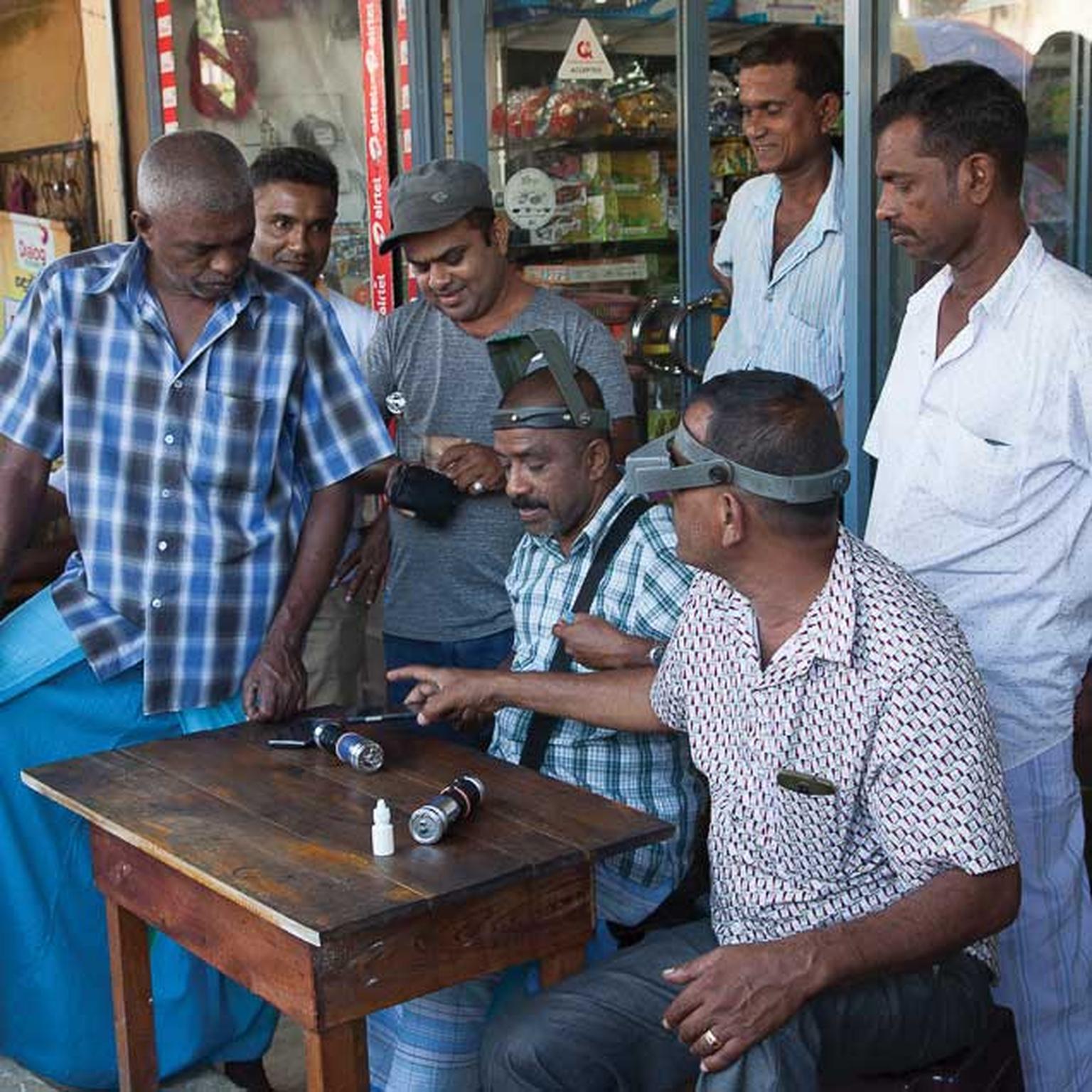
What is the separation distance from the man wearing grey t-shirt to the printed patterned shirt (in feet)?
3.69

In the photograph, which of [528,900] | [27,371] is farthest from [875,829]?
[27,371]

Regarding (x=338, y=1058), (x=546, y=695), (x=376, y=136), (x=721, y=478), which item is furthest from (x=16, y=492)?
(x=376, y=136)

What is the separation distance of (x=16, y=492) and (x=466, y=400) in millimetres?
956

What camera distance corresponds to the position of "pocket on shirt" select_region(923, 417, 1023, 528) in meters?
2.69

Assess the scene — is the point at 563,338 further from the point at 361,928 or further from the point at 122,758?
the point at 361,928

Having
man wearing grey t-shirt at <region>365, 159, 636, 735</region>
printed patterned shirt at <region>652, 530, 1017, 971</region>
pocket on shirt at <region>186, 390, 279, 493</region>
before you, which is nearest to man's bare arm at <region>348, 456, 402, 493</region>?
man wearing grey t-shirt at <region>365, 159, 636, 735</region>

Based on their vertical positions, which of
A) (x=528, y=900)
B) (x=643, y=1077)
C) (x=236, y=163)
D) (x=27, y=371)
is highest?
(x=236, y=163)

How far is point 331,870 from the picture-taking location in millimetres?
2355

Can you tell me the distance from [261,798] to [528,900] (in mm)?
513

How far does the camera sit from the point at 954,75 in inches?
108

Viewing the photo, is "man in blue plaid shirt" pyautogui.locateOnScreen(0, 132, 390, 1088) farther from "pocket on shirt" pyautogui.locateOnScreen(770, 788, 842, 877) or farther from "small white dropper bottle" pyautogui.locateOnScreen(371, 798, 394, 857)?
"pocket on shirt" pyautogui.locateOnScreen(770, 788, 842, 877)

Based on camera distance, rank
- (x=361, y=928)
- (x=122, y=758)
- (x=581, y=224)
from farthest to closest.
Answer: (x=581, y=224) < (x=122, y=758) < (x=361, y=928)

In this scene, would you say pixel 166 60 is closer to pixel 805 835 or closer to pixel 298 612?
pixel 298 612

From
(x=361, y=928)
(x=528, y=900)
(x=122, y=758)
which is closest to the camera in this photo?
(x=361, y=928)
